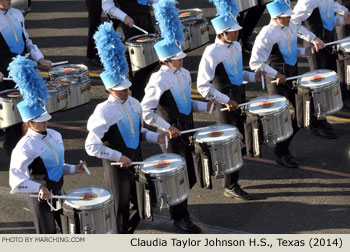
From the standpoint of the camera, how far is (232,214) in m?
11.8

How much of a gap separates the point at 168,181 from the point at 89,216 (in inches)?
41.0

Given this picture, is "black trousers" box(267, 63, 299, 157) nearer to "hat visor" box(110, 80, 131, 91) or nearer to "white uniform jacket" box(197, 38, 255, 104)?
"white uniform jacket" box(197, 38, 255, 104)

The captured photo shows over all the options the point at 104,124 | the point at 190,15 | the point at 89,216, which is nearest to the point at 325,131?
the point at 190,15

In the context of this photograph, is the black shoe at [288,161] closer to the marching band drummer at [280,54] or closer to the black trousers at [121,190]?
the marching band drummer at [280,54]

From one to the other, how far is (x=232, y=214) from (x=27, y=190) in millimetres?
2874

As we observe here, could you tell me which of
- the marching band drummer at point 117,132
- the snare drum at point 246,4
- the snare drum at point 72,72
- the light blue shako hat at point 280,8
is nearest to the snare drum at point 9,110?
the snare drum at point 72,72

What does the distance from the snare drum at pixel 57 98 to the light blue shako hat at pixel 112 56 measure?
236 centimetres

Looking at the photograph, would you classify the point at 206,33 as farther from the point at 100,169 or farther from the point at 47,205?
the point at 47,205

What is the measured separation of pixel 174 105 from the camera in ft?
37.7

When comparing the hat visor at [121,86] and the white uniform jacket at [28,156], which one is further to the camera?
the hat visor at [121,86]

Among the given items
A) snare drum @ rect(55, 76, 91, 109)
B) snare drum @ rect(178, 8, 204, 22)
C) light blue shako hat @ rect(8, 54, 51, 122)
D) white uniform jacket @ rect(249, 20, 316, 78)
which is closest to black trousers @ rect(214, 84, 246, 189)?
white uniform jacket @ rect(249, 20, 316, 78)

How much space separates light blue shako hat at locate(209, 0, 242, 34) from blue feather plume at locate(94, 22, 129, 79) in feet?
6.00

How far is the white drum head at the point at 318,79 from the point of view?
12.4m

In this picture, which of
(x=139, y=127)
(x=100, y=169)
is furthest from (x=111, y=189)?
(x=100, y=169)
